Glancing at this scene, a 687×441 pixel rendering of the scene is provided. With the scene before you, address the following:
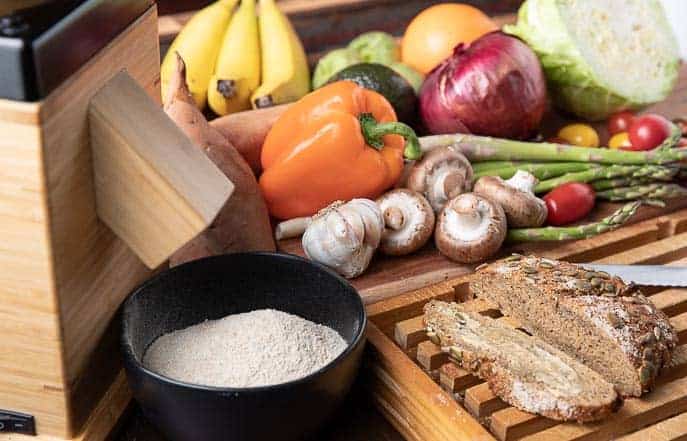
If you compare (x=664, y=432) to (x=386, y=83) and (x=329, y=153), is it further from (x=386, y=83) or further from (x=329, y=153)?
(x=386, y=83)

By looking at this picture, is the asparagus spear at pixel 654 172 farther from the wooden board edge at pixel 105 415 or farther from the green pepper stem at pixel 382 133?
the wooden board edge at pixel 105 415

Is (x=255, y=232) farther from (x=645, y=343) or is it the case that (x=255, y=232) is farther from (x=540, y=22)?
(x=540, y=22)

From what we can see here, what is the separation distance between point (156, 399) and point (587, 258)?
0.73m

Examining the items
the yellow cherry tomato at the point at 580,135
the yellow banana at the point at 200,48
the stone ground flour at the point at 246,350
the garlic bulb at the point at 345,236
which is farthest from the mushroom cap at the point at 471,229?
the yellow banana at the point at 200,48

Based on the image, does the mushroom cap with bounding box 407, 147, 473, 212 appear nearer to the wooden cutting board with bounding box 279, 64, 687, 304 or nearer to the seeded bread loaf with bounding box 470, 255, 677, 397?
the wooden cutting board with bounding box 279, 64, 687, 304

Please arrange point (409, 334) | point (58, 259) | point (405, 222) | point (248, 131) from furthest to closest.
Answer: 1. point (248, 131)
2. point (405, 222)
3. point (409, 334)
4. point (58, 259)

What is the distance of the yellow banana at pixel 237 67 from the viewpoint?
1.87m

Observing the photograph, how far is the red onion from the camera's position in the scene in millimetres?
1720

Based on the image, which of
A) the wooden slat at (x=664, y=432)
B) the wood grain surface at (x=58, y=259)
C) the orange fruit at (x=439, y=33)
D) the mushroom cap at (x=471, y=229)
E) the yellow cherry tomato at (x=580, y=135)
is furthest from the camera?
the orange fruit at (x=439, y=33)

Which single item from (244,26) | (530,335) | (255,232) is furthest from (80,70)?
(244,26)

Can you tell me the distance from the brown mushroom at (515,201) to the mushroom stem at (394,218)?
A: 0.47 ft

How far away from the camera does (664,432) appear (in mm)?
1101

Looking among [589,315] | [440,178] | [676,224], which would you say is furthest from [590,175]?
[589,315]

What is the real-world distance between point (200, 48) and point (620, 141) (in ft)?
2.69
